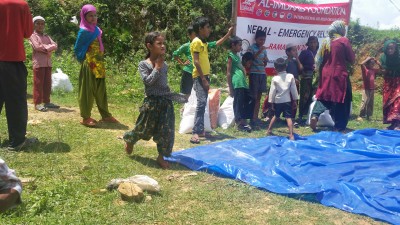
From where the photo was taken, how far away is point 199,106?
6164 millimetres

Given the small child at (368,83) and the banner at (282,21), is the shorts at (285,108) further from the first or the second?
the small child at (368,83)

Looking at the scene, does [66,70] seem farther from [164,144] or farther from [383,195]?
[383,195]

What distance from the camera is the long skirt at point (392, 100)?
294 inches

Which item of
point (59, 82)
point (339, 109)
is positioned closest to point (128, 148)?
point (339, 109)

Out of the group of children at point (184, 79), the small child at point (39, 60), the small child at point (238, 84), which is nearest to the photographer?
the group of children at point (184, 79)

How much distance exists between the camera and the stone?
3.84 meters

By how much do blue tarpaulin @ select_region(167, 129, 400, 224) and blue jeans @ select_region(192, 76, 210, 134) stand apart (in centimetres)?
46

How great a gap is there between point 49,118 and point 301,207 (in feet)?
14.3

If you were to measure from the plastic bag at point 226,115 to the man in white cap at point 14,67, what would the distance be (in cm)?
320

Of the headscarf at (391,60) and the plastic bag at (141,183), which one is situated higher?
the headscarf at (391,60)

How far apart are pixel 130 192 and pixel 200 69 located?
2.55 m

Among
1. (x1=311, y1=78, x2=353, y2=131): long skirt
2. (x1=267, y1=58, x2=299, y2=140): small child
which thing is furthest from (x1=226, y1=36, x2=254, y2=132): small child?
(x1=311, y1=78, x2=353, y2=131): long skirt

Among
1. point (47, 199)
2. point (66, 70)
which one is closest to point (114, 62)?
point (66, 70)

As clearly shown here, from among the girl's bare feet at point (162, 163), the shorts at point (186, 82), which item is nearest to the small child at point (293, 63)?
the shorts at point (186, 82)
